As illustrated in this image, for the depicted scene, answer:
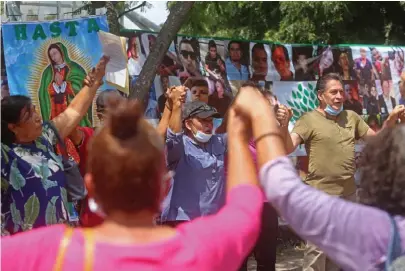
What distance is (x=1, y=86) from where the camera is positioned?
5492 millimetres

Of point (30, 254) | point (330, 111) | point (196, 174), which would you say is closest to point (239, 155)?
point (30, 254)

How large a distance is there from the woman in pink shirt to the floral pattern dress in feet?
5.79

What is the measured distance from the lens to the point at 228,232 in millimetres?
1674

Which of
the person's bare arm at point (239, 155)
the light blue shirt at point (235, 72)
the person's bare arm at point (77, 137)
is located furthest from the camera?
the light blue shirt at point (235, 72)

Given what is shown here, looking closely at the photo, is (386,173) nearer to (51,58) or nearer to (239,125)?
(239,125)

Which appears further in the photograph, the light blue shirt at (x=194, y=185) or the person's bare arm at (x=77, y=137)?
the light blue shirt at (x=194, y=185)

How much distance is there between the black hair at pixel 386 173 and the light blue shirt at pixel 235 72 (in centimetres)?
494

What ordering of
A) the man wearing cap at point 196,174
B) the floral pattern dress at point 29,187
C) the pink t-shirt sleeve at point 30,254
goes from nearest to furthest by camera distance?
the pink t-shirt sleeve at point 30,254 → the floral pattern dress at point 29,187 → the man wearing cap at point 196,174

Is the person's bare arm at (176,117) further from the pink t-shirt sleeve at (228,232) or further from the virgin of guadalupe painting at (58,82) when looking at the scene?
the pink t-shirt sleeve at (228,232)

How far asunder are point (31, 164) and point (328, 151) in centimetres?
268

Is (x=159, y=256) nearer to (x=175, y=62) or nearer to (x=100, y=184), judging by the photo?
(x=100, y=184)

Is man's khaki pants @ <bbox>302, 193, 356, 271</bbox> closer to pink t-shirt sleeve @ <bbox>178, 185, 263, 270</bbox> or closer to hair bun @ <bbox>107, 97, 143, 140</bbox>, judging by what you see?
pink t-shirt sleeve @ <bbox>178, 185, 263, 270</bbox>

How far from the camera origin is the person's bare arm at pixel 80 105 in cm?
342

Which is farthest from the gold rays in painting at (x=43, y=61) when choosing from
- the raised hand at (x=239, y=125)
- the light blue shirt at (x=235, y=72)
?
the raised hand at (x=239, y=125)
